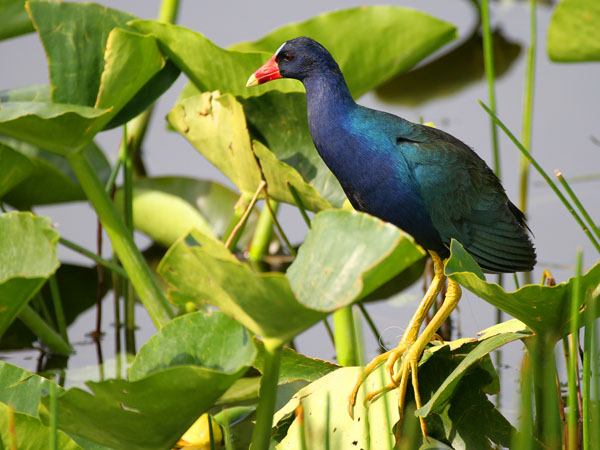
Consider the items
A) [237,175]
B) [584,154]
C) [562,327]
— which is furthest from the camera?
[584,154]

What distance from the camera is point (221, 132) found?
1.96 m

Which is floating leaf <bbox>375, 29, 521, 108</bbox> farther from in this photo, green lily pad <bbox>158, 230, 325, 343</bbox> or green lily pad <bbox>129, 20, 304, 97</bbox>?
green lily pad <bbox>158, 230, 325, 343</bbox>

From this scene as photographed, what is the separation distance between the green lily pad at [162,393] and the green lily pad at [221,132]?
63cm

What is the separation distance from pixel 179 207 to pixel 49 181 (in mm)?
430

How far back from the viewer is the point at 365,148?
1717mm

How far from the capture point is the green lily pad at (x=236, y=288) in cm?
113

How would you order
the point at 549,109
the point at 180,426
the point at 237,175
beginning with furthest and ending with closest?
the point at 549,109, the point at 237,175, the point at 180,426

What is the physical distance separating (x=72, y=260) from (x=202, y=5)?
1618 millimetres

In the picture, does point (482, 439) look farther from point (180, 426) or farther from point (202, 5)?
point (202, 5)

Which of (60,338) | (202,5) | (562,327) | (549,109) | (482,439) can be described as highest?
(202,5)

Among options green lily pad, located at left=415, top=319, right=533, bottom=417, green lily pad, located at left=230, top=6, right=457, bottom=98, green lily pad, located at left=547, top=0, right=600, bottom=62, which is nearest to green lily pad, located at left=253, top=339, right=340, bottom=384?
green lily pad, located at left=415, top=319, right=533, bottom=417

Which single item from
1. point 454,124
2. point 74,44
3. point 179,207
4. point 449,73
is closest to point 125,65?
point 74,44

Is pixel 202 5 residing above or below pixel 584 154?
A: above

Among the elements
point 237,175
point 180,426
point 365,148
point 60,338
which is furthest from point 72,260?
point 180,426
